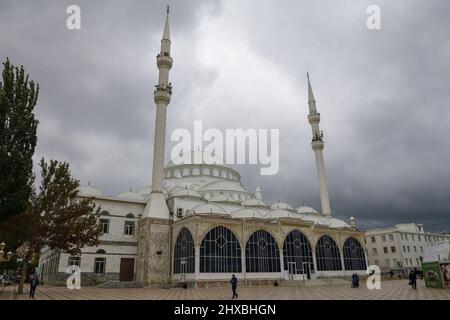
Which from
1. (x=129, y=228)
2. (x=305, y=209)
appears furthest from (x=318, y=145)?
(x=129, y=228)

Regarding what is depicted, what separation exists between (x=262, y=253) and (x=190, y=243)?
697 centimetres

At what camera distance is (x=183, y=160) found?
45.7 m

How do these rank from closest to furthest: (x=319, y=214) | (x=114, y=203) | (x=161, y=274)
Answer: (x=161, y=274), (x=114, y=203), (x=319, y=214)

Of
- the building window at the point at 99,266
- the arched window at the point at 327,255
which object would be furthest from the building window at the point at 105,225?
the arched window at the point at 327,255

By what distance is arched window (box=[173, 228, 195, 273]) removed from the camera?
25.8 m

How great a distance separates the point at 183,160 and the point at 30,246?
91.0ft

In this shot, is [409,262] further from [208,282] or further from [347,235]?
[208,282]

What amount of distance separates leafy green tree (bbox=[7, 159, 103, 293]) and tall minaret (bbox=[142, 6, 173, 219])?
29.7 ft

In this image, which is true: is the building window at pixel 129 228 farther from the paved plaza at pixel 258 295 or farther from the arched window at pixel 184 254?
the paved plaza at pixel 258 295

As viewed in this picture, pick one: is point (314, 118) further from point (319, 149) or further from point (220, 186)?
point (220, 186)

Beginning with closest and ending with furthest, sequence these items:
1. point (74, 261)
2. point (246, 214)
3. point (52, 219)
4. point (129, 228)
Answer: point (52, 219) < point (74, 261) < point (129, 228) < point (246, 214)

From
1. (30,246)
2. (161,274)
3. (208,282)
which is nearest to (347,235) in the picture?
(208,282)

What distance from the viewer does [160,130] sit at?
31797mm

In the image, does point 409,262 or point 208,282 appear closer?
point 208,282
